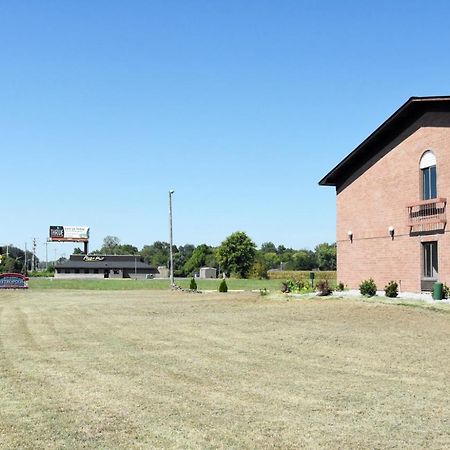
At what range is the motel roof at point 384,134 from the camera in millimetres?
29953

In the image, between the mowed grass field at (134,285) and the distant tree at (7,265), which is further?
the distant tree at (7,265)

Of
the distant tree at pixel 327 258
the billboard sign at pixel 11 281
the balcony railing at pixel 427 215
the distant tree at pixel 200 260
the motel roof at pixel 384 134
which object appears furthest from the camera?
the distant tree at pixel 327 258

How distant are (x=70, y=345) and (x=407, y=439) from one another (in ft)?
34.9

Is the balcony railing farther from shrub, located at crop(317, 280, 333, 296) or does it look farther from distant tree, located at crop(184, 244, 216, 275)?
distant tree, located at crop(184, 244, 216, 275)

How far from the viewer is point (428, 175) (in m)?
30.6

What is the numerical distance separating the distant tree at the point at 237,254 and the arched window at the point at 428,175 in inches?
3898

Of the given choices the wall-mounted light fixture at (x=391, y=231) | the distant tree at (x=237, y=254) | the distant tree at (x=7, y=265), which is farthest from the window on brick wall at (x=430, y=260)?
the distant tree at (x=7, y=265)

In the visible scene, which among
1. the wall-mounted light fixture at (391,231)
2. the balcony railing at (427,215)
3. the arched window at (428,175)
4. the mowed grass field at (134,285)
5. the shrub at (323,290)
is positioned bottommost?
the mowed grass field at (134,285)

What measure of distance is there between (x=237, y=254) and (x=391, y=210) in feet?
316

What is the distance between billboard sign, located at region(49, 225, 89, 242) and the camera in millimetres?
149125

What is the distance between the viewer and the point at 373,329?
746 inches

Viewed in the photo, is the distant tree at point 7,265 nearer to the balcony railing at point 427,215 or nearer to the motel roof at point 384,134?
the motel roof at point 384,134

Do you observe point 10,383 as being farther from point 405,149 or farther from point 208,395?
point 405,149

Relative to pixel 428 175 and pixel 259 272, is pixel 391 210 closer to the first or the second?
pixel 428 175
